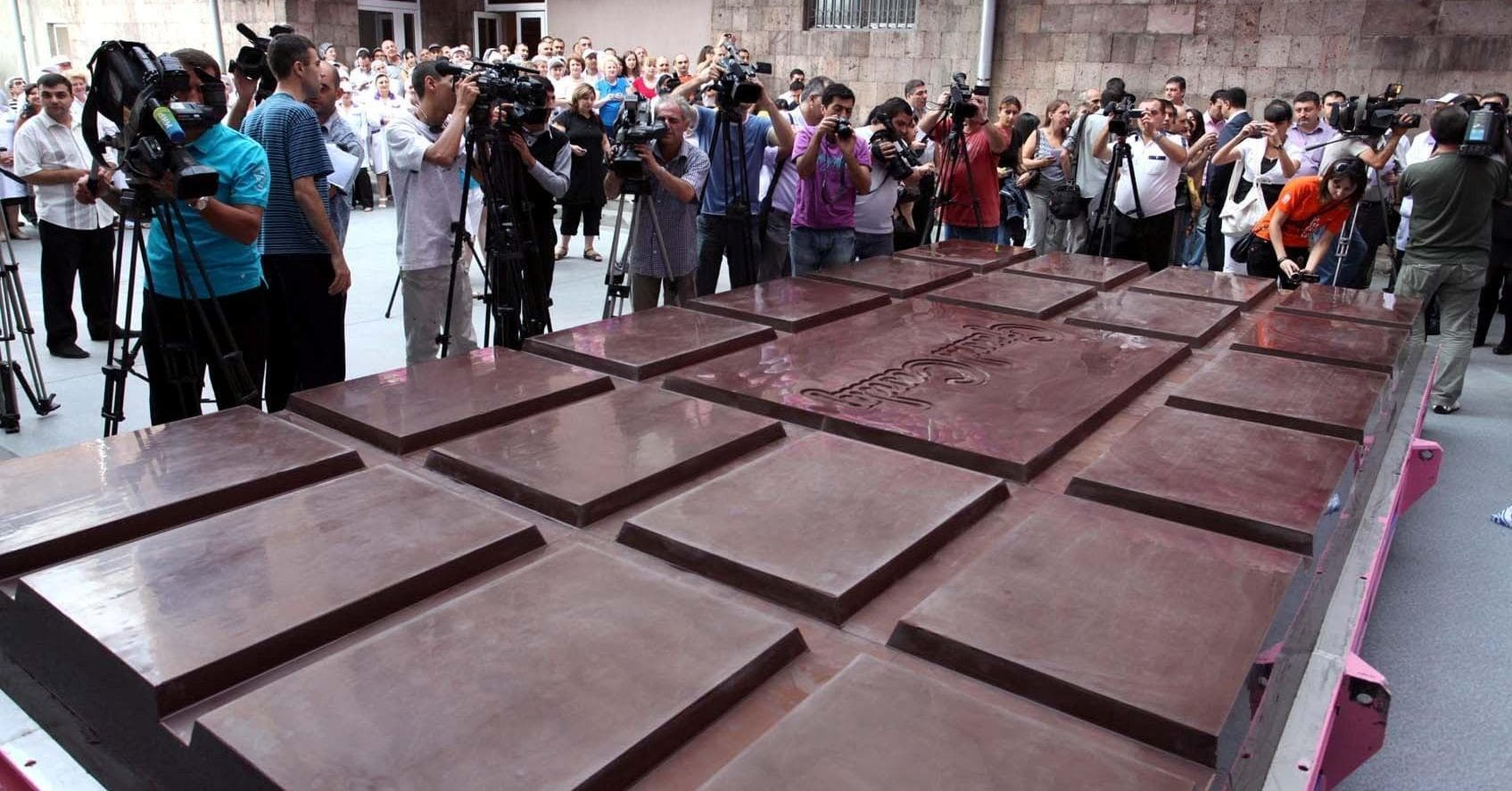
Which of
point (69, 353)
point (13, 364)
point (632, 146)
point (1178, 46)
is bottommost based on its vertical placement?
point (69, 353)

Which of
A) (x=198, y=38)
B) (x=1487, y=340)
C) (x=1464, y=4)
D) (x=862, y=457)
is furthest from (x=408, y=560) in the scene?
(x=198, y=38)

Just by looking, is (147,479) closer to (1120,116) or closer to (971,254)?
(971,254)

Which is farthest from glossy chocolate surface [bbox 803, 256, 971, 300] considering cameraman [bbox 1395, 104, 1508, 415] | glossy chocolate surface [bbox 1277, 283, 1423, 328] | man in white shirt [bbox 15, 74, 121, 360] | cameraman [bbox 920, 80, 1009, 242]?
man in white shirt [bbox 15, 74, 121, 360]

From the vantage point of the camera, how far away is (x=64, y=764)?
4.82 feet

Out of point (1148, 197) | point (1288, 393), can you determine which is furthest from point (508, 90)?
point (1148, 197)

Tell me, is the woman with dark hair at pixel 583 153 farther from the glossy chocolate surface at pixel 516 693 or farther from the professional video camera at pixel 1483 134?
the glossy chocolate surface at pixel 516 693

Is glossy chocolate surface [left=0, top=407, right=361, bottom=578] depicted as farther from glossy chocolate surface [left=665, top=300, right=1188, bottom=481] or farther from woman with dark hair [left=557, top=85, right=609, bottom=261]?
woman with dark hair [left=557, top=85, right=609, bottom=261]

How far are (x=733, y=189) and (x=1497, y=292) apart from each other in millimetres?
5927

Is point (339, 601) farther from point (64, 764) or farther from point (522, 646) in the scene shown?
point (64, 764)

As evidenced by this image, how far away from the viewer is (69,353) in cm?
589

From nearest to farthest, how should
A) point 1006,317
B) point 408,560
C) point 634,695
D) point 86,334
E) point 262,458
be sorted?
point 634,695
point 408,560
point 262,458
point 1006,317
point 86,334

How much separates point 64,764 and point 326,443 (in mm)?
854

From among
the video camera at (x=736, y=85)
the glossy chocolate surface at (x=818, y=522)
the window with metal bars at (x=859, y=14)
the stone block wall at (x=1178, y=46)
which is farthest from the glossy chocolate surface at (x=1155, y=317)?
the window with metal bars at (x=859, y=14)
